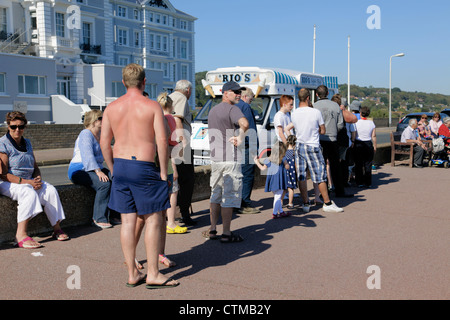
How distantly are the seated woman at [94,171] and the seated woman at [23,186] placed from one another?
0.72 metres

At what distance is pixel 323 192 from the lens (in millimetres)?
8258

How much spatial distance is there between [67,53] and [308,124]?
4033cm

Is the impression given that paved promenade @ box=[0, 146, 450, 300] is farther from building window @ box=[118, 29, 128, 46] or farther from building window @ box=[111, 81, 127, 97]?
building window @ box=[118, 29, 128, 46]

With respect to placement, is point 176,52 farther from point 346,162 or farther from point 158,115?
→ point 158,115

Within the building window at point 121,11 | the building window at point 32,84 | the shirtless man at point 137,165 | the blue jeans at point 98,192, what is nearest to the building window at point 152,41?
the building window at point 121,11

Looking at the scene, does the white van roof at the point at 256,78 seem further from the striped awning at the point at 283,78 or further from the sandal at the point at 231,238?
the sandal at the point at 231,238

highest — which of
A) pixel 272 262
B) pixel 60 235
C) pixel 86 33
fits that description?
pixel 86 33

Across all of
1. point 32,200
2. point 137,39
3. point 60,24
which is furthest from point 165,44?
point 32,200

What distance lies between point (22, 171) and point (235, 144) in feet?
9.01

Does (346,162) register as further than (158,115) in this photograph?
Yes

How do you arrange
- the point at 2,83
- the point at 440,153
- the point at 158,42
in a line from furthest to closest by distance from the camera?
1. the point at 158,42
2. the point at 2,83
3. the point at 440,153

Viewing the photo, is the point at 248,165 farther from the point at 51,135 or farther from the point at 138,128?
the point at 51,135

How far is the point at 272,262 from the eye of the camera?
5.46 m
